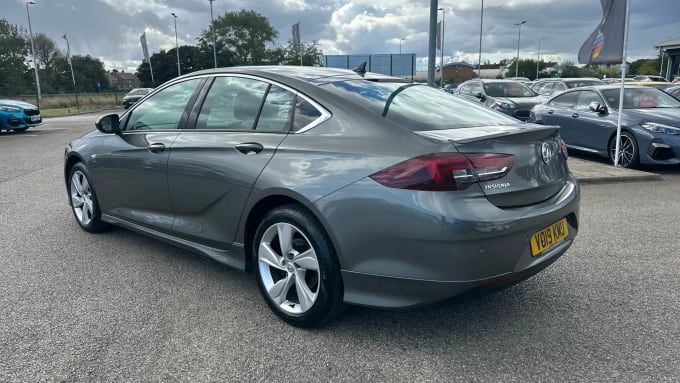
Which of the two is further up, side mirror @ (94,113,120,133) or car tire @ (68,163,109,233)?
side mirror @ (94,113,120,133)

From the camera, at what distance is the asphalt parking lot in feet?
8.43

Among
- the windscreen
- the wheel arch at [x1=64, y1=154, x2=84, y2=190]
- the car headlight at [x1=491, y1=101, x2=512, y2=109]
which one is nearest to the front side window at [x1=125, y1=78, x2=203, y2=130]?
the wheel arch at [x1=64, y1=154, x2=84, y2=190]

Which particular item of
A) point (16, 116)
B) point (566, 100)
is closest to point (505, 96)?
point (566, 100)

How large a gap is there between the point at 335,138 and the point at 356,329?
3.75ft

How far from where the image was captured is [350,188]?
8.55 feet

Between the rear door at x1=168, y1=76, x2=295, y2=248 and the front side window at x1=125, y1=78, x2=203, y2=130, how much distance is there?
0.23 meters

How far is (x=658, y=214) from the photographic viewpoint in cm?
555

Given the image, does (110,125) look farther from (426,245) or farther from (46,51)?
(46,51)

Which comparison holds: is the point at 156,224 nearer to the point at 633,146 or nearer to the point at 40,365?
the point at 40,365

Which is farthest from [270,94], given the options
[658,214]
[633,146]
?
[633,146]

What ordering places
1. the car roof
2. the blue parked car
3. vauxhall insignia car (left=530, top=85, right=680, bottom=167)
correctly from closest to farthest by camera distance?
the car roof
vauxhall insignia car (left=530, top=85, right=680, bottom=167)
the blue parked car

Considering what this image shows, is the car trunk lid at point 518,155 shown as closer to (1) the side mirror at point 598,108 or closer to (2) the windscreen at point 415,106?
(2) the windscreen at point 415,106

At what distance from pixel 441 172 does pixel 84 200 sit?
3972 mm

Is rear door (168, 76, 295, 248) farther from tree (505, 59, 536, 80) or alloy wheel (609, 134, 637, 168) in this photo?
tree (505, 59, 536, 80)
